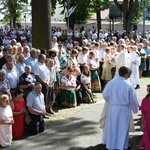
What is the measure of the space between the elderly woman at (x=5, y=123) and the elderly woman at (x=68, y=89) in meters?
3.35

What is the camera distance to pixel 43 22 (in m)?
12.0

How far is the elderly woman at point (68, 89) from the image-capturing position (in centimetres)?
1095

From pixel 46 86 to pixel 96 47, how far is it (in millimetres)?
4638

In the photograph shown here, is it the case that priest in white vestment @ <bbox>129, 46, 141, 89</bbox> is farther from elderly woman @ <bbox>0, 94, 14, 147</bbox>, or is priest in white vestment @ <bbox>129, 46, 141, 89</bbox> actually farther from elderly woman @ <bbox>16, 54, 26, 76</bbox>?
elderly woman @ <bbox>0, 94, 14, 147</bbox>

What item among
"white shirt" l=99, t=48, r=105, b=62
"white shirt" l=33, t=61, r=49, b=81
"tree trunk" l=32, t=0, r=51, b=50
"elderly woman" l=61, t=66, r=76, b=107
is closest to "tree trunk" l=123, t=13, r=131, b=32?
"white shirt" l=99, t=48, r=105, b=62

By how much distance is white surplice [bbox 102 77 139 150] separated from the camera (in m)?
6.93

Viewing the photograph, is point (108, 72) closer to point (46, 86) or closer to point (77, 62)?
point (77, 62)

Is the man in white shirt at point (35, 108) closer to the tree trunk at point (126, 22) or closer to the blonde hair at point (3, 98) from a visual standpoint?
the blonde hair at point (3, 98)

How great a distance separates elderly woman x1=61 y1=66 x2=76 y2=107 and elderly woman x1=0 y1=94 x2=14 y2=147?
335 cm

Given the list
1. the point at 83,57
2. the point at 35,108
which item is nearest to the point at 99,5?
the point at 83,57

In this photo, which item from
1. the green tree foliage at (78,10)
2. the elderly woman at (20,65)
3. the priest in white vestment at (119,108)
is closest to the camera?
the priest in white vestment at (119,108)

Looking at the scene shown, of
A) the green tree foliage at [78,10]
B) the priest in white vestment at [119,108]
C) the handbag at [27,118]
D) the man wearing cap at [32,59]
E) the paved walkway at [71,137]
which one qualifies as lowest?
the paved walkway at [71,137]

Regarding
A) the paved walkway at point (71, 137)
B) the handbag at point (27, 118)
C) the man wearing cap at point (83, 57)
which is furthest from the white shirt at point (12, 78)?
the man wearing cap at point (83, 57)

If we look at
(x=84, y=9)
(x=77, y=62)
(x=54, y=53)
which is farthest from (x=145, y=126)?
(x=84, y=9)
